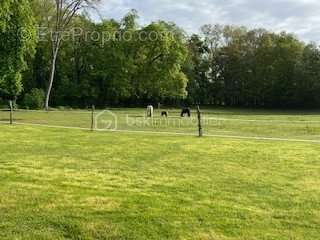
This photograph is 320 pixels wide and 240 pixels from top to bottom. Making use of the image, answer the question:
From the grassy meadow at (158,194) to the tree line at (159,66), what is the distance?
34458 mm

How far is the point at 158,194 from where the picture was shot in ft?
22.4

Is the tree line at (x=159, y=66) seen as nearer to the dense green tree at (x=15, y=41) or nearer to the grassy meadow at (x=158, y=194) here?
the dense green tree at (x=15, y=41)

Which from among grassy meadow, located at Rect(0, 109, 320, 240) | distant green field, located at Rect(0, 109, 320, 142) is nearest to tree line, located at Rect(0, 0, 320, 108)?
distant green field, located at Rect(0, 109, 320, 142)

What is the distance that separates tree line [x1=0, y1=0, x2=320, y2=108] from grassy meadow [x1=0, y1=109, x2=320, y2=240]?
113 ft

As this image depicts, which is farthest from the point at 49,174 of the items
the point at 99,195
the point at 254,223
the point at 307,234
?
the point at 307,234

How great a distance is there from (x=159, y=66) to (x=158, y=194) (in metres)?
51.2

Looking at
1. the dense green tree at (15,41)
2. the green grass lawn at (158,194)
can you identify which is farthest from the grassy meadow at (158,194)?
the dense green tree at (15,41)

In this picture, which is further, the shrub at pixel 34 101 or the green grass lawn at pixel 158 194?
the shrub at pixel 34 101

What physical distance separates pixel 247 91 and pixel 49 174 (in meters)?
60.6

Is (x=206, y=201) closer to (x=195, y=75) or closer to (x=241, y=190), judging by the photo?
(x=241, y=190)

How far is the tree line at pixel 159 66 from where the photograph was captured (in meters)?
53.9

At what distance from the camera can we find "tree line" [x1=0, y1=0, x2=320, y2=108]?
53.9 metres

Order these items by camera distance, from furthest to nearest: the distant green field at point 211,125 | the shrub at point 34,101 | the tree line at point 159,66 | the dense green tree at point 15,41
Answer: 1. the tree line at point 159,66
2. the shrub at point 34,101
3. the dense green tree at point 15,41
4. the distant green field at point 211,125

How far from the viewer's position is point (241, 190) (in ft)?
23.6
